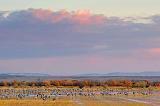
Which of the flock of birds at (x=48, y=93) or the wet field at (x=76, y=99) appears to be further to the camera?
the flock of birds at (x=48, y=93)

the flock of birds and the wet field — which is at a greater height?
the flock of birds

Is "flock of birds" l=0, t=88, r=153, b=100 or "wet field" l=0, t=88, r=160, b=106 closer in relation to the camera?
"wet field" l=0, t=88, r=160, b=106

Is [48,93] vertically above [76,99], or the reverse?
[48,93]

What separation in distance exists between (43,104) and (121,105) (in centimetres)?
764

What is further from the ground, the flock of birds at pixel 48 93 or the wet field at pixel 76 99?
the flock of birds at pixel 48 93

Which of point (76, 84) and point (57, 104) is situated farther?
point (76, 84)

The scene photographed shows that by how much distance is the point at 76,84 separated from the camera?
452 feet

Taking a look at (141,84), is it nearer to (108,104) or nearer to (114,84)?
(114,84)

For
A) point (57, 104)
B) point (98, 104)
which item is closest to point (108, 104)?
point (98, 104)

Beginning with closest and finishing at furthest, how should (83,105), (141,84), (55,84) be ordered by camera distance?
(83,105)
(141,84)
(55,84)

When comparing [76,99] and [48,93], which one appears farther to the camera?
[48,93]

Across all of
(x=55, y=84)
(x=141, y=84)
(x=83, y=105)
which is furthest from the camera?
(x=55, y=84)

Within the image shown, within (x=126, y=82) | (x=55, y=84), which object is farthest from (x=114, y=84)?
(x=55, y=84)

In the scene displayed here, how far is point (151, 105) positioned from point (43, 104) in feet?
35.0
